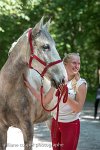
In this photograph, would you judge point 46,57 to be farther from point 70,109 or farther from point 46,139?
point 46,139

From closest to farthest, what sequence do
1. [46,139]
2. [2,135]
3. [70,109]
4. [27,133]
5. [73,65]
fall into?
[73,65]
[70,109]
[27,133]
[2,135]
[46,139]

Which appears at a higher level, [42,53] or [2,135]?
[42,53]

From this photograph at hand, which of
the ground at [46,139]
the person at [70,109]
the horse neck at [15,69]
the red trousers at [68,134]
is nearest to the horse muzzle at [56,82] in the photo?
the person at [70,109]

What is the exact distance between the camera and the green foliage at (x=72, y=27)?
28.2m

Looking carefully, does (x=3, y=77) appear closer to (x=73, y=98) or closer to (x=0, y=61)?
(x=73, y=98)

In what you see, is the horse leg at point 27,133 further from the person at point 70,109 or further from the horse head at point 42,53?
the horse head at point 42,53

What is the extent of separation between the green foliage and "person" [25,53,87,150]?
1781 centimetres

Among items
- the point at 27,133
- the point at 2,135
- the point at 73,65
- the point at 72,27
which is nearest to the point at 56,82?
the point at 73,65

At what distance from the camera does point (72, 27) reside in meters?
37.6

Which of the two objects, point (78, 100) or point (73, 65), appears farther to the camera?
point (73, 65)

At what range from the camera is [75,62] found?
515cm

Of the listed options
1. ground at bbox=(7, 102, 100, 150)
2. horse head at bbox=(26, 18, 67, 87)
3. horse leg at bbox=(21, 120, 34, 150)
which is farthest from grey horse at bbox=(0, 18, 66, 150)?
ground at bbox=(7, 102, 100, 150)

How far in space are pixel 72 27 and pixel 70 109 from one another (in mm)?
32619

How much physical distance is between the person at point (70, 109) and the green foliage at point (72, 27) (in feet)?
58.4
